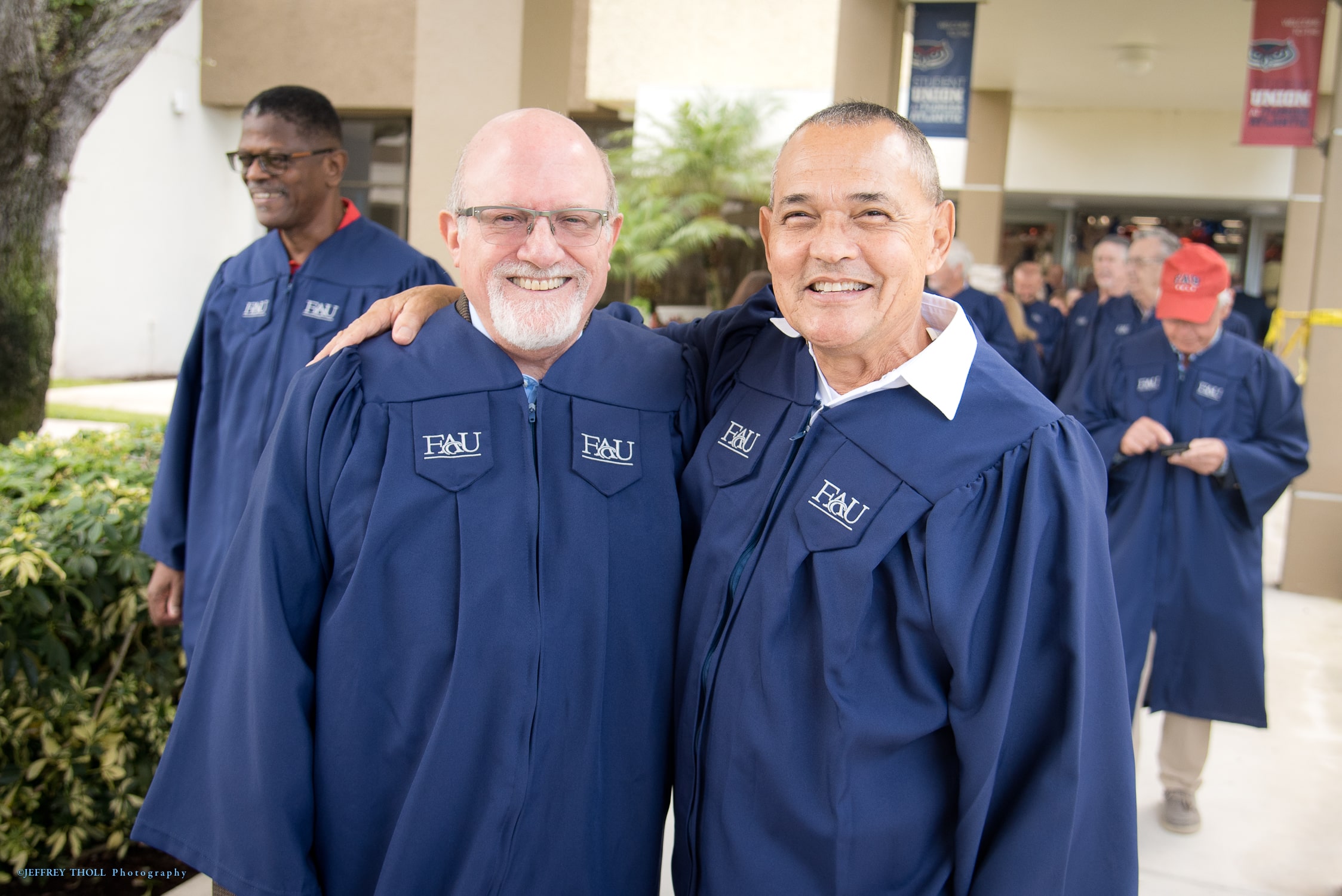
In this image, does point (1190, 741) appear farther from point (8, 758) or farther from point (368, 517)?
point (8, 758)

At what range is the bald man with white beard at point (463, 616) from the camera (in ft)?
6.39

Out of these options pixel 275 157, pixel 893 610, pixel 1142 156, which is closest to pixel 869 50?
pixel 275 157

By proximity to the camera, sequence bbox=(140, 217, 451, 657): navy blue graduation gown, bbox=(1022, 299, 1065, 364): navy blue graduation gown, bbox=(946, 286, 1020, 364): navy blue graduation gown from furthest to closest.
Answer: bbox=(1022, 299, 1065, 364): navy blue graduation gown
bbox=(946, 286, 1020, 364): navy blue graduation gown
bbox=(140, 217, 451, 657): navy blue graduation gown

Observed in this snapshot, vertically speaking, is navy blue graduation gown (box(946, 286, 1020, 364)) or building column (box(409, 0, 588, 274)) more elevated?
building column (box(409, 0, 588, 274))

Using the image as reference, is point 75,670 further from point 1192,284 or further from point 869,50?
point 869,50

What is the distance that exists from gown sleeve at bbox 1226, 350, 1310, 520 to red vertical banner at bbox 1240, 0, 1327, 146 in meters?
4.76

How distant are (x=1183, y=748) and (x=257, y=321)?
3.97m

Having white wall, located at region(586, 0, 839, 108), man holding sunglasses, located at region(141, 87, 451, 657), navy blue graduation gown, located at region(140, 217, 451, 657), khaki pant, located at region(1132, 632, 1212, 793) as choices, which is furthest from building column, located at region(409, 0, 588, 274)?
white wall, located at region(586, 0, 839, 108)

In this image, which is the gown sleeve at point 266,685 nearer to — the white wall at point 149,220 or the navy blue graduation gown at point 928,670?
the navy blue graduation gown at point 928,670

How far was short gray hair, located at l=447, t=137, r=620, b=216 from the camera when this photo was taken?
214cm

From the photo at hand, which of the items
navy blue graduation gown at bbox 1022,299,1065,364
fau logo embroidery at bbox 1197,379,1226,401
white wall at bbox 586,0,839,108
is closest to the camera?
fau logo embroidery at bbox 1197,379,1226,401

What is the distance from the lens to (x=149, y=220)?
51.6ft

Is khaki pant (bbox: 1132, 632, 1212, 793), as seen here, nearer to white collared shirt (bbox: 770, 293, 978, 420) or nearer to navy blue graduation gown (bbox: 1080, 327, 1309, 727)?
navy blue graduation gown (bbox: 1080, 327, 1309, 727)

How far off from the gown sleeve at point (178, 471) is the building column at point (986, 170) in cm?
1272
